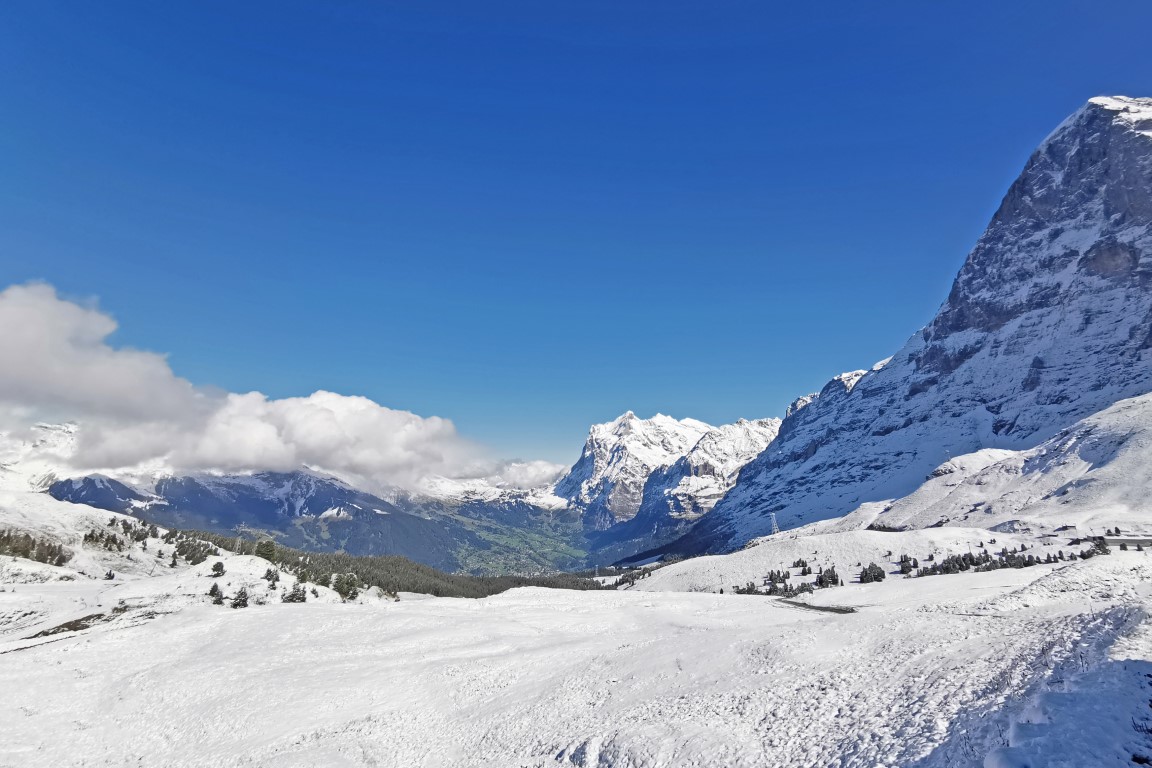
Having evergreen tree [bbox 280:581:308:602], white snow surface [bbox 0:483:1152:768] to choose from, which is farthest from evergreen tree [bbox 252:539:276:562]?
white snow surface [bbox 0:483:1152:768]

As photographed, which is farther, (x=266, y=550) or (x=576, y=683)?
(x=266, y=550)

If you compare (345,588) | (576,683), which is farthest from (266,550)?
(576,683)

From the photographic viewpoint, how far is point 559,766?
2817cm

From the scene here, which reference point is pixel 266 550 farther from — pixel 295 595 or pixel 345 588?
pixel 295 595

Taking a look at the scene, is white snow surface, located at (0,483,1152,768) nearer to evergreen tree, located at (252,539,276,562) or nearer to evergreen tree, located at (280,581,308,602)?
evergreen tree, located at (280,581,308,602)

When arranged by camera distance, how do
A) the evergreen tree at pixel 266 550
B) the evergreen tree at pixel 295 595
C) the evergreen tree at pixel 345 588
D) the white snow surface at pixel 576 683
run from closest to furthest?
1. the white snow surface at pixel 576 683
2. the evergreen tree at pixel 295 595
3. the evergreen tree at pixel 345 588
4. the evergreen tree at pixel 266 550

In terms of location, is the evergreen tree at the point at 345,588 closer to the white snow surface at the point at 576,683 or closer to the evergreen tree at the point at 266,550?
the evergreen tree at the point at 266,550

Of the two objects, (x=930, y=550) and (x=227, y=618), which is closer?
(x=227, y=618)

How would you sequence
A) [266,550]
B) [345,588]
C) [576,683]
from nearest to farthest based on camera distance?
[576,683], [345,588], [266,550]

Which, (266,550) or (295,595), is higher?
(266,550)

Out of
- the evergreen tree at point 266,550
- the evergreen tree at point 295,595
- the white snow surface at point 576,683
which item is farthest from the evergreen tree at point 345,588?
the white snow surface at point 576,683

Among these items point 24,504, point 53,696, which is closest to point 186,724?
point 53,696

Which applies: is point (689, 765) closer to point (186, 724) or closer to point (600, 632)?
point (186, 724)

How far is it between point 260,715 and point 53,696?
18.1 m
